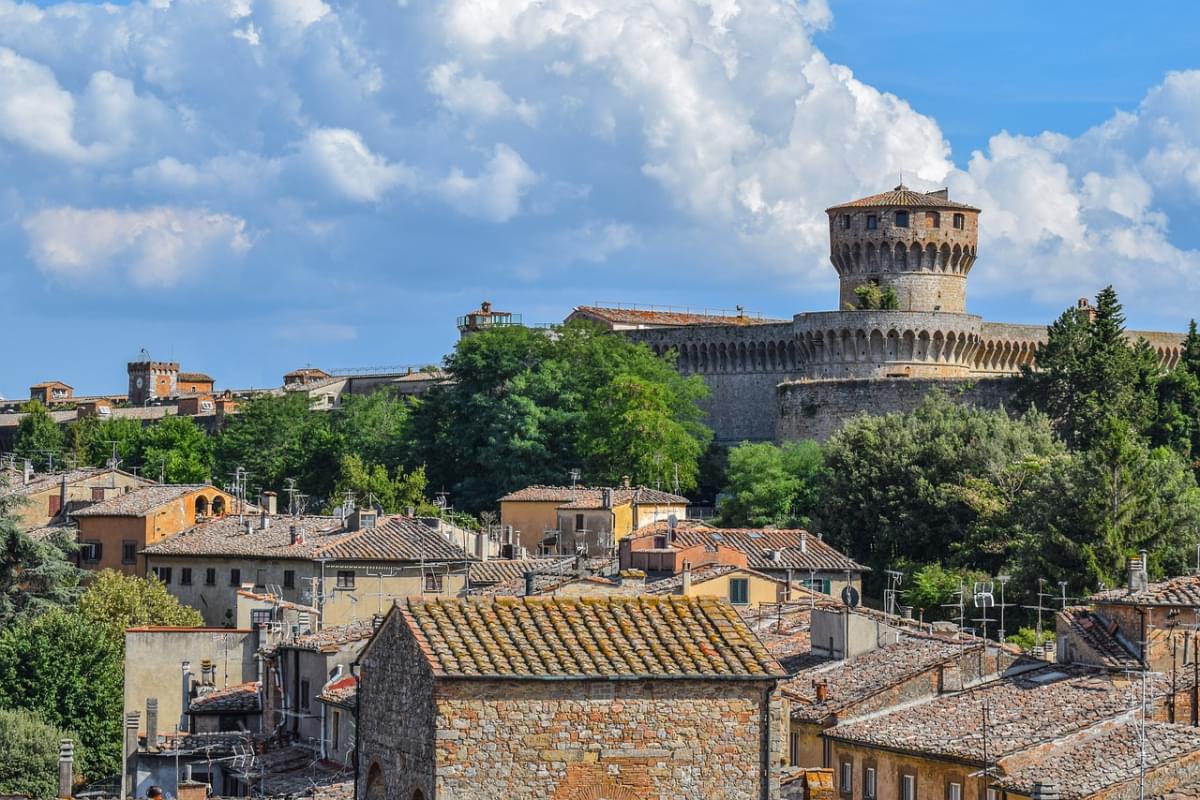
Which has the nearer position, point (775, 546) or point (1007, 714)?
point (1007, 714)

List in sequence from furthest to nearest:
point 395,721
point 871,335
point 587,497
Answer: point 871,335, point 587,497, point 395,721

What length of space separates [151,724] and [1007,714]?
1349 centimetres

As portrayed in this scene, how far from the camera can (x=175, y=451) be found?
10300 cm

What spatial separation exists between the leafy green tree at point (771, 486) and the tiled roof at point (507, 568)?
15729 millimetres

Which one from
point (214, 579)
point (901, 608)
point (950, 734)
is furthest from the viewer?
point (214, 579)


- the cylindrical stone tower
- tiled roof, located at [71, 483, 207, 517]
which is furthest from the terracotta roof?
tiled roof, located at [71, 483, 207, 517]

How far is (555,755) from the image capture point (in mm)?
18359

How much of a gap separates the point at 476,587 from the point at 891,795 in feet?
75.6

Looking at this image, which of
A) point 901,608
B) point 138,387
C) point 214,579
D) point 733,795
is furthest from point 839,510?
point 138,387

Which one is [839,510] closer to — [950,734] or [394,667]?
[950,734]

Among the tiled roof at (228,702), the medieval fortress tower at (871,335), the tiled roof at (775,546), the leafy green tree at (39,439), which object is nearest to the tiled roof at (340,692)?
the tiled roof at (228,702)

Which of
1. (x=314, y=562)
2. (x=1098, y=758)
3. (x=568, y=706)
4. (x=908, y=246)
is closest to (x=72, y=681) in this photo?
(x=314, y=562)

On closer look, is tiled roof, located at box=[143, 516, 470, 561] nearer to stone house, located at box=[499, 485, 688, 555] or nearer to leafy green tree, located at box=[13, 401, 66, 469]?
stone house, located at box=[499, 485, 688, 555]

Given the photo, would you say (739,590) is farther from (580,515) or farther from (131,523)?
(131,523)
